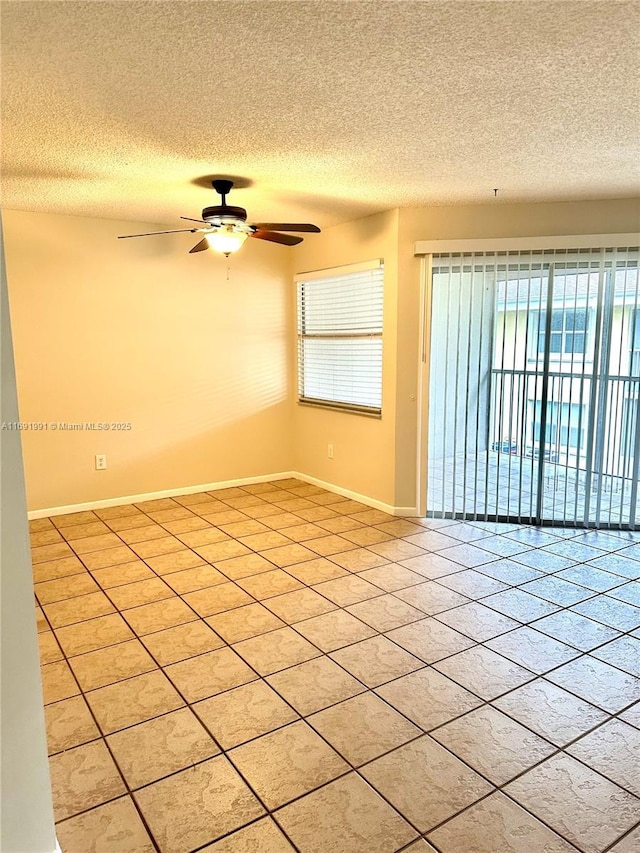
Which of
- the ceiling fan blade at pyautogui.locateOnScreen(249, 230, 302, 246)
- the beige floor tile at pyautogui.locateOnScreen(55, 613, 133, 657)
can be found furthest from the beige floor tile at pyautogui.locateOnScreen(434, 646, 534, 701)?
the ceiling fan blade at pyautogui.locateOnScreen(249, 230, 302, 246)

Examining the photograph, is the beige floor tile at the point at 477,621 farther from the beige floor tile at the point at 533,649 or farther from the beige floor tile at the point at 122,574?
the beige floor tile at the point at 122,574

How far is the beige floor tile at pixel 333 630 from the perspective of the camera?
2676mm

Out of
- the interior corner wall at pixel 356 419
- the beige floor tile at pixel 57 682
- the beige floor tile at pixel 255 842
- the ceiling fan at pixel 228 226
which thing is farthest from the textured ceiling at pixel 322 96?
the beige floor tile at pixel 255 842

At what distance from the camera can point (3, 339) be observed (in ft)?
4.27

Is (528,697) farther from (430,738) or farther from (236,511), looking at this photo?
(236,511)

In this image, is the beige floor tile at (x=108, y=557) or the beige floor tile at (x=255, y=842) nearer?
the beige floor tile at (x=255, y=842)

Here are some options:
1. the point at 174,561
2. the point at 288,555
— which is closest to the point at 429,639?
the point at 288,555

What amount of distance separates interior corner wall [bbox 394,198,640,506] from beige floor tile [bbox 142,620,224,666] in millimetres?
2119

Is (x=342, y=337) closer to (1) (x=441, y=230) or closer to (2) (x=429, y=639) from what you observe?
(1) (x=441, y=230)

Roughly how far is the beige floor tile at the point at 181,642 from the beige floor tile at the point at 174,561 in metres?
0.72

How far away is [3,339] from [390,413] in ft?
11.1

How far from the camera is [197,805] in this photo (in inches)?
68.9

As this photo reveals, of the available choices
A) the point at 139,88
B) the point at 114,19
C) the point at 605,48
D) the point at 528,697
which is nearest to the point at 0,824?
the point at 528,697

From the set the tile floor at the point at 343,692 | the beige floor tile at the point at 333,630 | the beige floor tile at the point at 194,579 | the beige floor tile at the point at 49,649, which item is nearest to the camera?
the tile floor at the point at 343,692
